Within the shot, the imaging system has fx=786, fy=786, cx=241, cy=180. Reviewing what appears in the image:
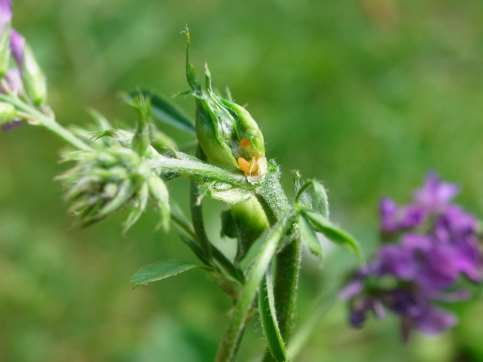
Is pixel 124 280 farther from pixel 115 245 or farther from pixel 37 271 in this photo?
pixel 37 271

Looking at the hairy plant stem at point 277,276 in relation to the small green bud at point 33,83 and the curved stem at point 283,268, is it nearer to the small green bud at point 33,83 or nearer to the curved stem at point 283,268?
the curved stem at point 283,268

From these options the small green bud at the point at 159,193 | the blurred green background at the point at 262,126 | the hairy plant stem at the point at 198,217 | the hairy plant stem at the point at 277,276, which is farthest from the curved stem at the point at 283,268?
the blurred green background at the point at 262,126

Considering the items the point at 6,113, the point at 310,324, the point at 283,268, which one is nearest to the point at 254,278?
the point at 283,268

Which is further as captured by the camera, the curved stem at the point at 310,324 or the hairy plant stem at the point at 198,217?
the curved stem at the point at 310,324

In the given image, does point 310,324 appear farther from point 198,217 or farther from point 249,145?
point 249,145

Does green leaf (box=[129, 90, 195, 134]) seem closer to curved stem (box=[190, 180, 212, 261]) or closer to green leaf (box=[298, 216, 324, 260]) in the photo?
curved stem (box=[190, 180, 212, 261])
